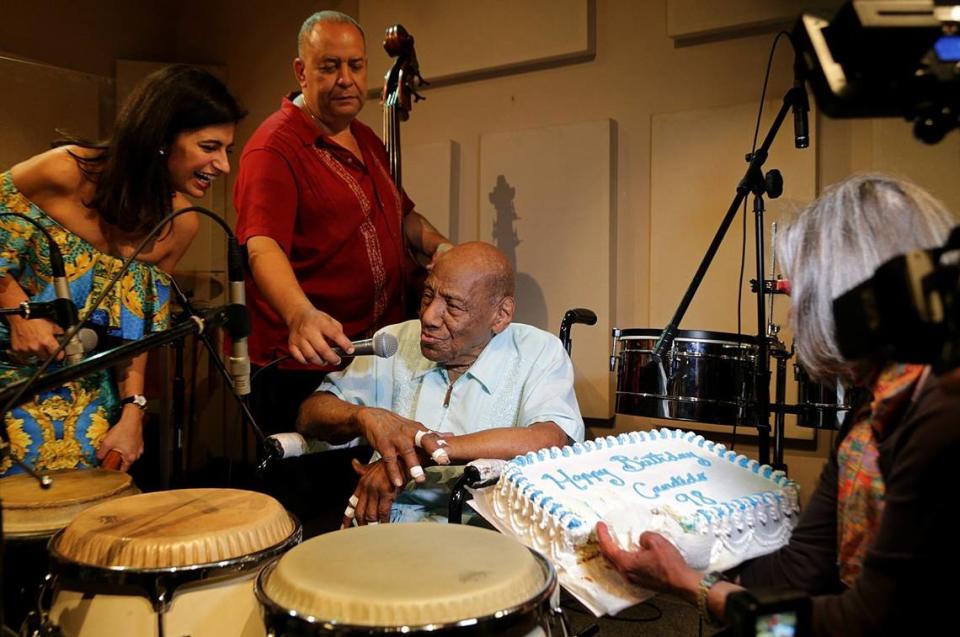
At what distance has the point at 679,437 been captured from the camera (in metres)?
2.11

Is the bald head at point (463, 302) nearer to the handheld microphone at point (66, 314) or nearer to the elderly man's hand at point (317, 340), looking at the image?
the elderly man's hand at point (317, 340)

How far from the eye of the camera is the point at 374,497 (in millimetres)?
2236

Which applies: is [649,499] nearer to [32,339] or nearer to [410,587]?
[410,587]

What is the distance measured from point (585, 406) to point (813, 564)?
2755 millimetres

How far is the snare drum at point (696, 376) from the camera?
125 inches

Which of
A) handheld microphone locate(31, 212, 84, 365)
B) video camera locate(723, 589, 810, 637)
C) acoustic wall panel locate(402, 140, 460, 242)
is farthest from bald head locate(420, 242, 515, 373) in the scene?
acoustic wall panel locate(402, 140, 460, 242)

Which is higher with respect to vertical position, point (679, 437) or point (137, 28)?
point (137, 28)

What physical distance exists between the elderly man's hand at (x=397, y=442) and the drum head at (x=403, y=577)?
55 centimetres

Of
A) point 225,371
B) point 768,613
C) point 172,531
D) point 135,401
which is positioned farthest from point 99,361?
point 135,401

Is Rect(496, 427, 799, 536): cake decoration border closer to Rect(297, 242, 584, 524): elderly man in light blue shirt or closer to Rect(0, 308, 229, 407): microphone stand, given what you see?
Rect(297, 242, 584, 524): elderly man in light blue shirt

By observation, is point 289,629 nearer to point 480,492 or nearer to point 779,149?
point 480,492

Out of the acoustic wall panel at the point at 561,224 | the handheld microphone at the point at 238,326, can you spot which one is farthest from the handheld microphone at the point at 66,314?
the acoustic wall panel at the point at 561,224

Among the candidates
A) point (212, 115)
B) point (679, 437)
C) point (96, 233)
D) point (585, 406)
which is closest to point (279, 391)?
point (96, 233)

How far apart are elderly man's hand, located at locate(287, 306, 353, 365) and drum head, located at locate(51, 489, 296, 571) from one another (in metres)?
0.49
